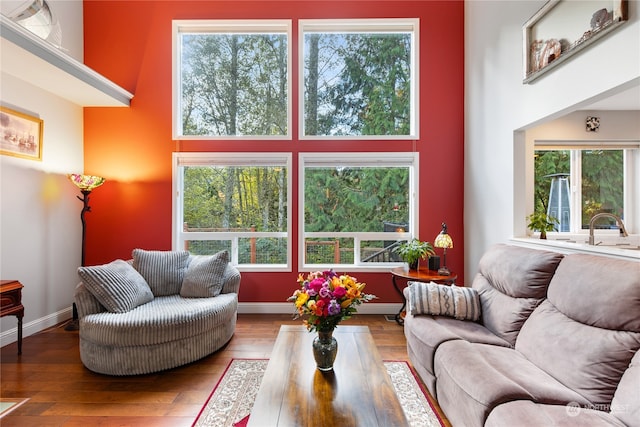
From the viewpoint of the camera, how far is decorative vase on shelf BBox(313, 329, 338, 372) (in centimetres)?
173

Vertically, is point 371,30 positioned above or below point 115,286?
above

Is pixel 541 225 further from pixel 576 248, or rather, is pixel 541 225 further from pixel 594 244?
pixel 576 248

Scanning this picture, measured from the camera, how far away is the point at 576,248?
7.14 ft

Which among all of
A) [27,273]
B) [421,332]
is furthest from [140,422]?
[27,273]

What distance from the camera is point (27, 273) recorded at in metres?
3.18

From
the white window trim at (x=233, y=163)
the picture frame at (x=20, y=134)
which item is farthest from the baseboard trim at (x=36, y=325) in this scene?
the picture frame at (x=20, y=134)

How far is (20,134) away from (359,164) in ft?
11.8

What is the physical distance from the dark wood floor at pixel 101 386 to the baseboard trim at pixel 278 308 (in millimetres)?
631

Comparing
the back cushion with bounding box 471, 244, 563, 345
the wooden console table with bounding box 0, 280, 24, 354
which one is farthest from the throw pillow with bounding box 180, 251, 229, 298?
the back cushion with bounding box 471, 244, 563, 345

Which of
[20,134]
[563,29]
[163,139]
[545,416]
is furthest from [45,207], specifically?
[563,29]

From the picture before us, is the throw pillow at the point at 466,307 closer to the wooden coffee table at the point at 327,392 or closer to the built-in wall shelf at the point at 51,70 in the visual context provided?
the wooden coffee table at the point at 327,392

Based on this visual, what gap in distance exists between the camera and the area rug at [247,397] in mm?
1938

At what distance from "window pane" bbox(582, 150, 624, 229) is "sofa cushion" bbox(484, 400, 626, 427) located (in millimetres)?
2565

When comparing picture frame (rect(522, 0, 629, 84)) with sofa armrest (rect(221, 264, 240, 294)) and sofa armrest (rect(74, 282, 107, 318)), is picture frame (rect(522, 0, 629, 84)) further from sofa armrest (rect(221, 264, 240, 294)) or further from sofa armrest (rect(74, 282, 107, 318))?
sofa armrest (rect(74, 282, 107, 318))
